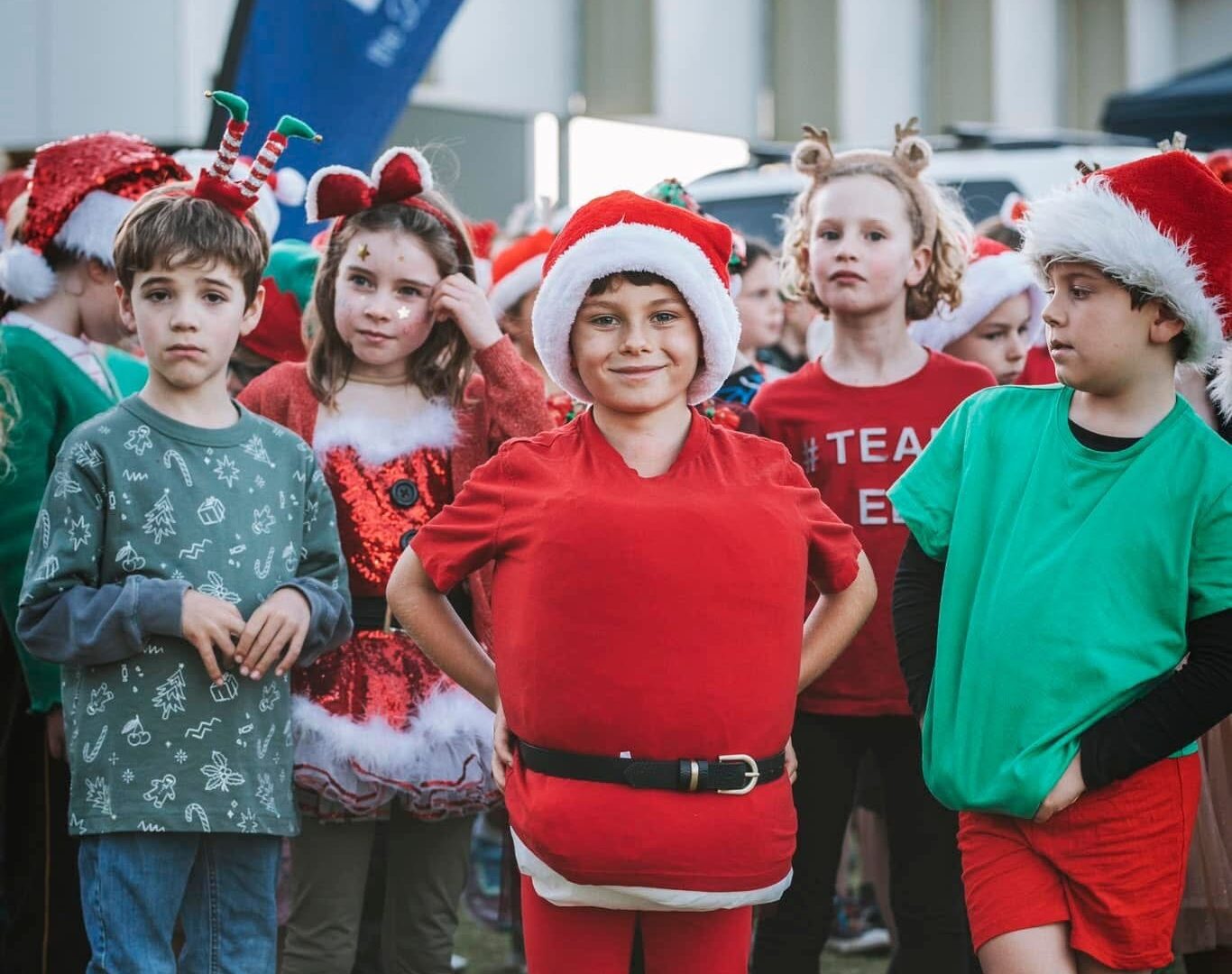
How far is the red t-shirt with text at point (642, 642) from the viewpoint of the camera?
104 inches

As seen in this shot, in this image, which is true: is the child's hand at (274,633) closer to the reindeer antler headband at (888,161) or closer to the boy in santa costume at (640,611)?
the boy in santa costume at (640,611)

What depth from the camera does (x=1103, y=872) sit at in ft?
9.23

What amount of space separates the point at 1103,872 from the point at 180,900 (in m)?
1.64

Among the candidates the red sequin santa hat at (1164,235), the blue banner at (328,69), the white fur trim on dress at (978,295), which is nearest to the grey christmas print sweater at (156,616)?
the red sequin santa hat at (1164,235)

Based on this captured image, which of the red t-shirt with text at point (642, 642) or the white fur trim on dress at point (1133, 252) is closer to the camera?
the red t-shirt with text at point (642, 642)

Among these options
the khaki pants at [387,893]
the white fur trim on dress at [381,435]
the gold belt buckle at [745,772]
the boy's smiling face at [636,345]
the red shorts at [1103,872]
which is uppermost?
the boy's smiling face at [636,345]

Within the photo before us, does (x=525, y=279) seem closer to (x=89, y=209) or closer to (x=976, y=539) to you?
(x=89, y=209)

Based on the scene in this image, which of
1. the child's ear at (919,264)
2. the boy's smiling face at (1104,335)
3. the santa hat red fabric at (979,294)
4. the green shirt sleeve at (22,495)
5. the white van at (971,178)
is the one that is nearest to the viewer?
the boy's smiling face at (1104,335)

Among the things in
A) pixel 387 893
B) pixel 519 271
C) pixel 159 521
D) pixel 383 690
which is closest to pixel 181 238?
pixel 159 521

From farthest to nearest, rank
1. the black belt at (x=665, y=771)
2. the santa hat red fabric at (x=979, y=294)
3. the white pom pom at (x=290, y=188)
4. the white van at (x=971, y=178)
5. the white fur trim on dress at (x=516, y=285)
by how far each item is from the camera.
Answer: the white van at (x=971, y=178) < the white fur trim on dress at (x=516, y=285) < the santa hat red fabric at (x=979, y=294) < the white pom pom at (x=290, y=188) < the black belt at (x=665, y=771)

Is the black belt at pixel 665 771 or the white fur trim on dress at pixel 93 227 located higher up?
the white fur trim on dress at pixel 93 227

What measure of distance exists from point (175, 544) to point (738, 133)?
47.0 feet

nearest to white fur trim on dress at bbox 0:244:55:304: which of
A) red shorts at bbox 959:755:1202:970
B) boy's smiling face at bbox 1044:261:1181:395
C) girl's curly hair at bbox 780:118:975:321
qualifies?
girl's curly hair at bbox 780:118:975:321

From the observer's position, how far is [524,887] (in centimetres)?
285
